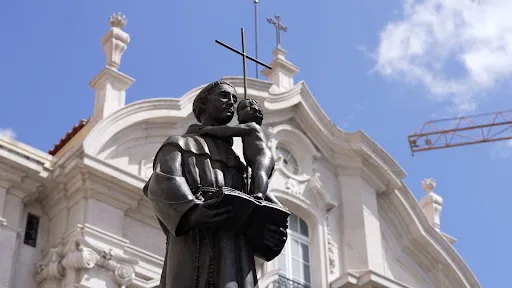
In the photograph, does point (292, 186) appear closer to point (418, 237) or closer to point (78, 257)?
point (418, 237)

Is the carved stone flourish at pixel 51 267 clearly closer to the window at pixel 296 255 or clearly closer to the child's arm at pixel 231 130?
the window at pixel 296 255

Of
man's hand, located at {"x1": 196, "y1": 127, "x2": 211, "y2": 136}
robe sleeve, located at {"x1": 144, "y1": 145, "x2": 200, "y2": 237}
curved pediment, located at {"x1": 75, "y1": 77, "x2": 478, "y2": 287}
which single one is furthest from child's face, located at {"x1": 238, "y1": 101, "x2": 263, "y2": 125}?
curved pediment, located at {"x1": 75, "y1": 77, "x2": 478, "y2": 287}

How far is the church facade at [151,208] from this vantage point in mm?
16844

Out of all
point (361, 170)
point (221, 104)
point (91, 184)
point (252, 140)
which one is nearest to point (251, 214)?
point (252, 140)

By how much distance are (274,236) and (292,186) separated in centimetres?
1379

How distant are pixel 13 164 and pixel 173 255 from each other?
36.7ft

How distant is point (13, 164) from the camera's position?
1678cm

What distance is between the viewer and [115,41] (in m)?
19.2

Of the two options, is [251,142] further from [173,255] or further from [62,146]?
[62,146]

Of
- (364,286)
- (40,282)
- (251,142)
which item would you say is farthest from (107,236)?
(251,142)

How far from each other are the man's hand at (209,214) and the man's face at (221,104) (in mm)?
904

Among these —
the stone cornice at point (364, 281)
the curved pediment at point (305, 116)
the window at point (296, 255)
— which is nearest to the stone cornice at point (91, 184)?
the curved pediment at point (305, 116)

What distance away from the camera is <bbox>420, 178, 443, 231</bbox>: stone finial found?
23.1 m

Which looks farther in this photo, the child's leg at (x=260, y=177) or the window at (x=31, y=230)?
the window at (x=31, y=230)
